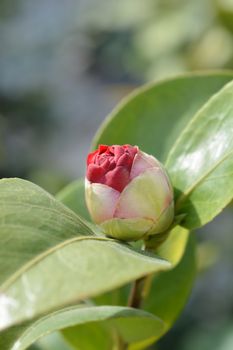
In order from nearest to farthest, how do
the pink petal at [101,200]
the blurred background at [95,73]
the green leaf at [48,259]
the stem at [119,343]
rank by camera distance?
the green leaf at [48,259], the pink petal at [101,200], the stem at [119,343], the blurred background at [95,73]

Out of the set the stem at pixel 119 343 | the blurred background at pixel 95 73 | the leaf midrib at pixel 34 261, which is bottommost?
the blurred background at pixel 95 73

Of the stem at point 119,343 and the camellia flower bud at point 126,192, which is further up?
the camellia flower bud at point 126,192

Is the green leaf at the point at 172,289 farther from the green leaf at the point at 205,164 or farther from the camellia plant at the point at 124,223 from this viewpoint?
the green leaf at the point at 205,164

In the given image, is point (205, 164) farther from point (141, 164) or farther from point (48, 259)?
point (48, 259)

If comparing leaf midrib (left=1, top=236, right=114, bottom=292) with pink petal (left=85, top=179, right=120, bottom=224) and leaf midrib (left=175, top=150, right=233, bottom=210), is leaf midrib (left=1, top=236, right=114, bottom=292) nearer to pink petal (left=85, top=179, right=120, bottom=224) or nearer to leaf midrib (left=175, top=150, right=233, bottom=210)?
pink petal (left=85, top=179, right=120, bottom=224)

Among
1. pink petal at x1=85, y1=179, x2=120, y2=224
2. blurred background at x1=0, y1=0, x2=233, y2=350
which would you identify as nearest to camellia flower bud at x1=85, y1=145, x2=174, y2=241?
pink petal at x1=85, y1=179, x2=120, y2=224

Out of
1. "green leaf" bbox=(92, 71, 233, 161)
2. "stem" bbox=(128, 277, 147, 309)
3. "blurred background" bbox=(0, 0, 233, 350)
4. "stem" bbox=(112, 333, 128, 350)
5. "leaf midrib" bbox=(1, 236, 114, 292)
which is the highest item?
"leaf midrib" bbox=(1, 236, 114, 292)

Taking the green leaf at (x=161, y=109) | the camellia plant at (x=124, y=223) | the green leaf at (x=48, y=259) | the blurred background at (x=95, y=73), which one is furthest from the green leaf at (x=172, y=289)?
the blurred background at (x=95, y=73)
